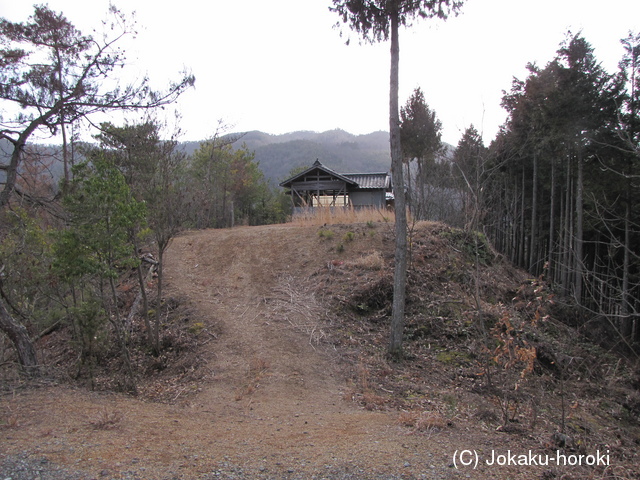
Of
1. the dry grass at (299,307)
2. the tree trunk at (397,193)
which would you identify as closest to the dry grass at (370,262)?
the dry grass at (299,307)

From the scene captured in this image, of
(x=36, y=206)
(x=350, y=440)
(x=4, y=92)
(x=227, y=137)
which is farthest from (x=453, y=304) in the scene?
(x=227, y=137)

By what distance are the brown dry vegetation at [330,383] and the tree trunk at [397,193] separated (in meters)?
0.59

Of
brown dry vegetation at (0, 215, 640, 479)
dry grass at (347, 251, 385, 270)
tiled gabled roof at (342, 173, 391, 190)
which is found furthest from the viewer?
tiled gabled roof at (342, 173, 391, 190)

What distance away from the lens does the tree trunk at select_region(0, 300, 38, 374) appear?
5613 millimetres

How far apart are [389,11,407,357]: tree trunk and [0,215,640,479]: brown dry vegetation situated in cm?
59

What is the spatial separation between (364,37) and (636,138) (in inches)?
423

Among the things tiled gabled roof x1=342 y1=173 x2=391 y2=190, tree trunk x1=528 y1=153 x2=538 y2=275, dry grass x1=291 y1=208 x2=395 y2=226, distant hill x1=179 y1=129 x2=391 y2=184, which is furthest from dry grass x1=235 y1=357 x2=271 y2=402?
distant hill x1=179 y1=129 x2=391 y2=184

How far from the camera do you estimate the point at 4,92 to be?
18.5 ft

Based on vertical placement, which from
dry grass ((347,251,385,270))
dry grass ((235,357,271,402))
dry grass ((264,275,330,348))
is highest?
dry grass ((347,251,385,270))

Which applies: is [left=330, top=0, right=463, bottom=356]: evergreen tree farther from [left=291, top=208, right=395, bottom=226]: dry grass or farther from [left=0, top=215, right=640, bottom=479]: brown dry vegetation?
[left=291, top=208, right=395, bottom=226]: dry grass

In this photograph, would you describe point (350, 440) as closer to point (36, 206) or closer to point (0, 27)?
point (36, 206)

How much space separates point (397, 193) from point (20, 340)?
6.45 metres

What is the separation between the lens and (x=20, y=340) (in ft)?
18.7

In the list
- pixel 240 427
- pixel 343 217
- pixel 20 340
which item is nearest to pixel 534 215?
pixel 343 217
